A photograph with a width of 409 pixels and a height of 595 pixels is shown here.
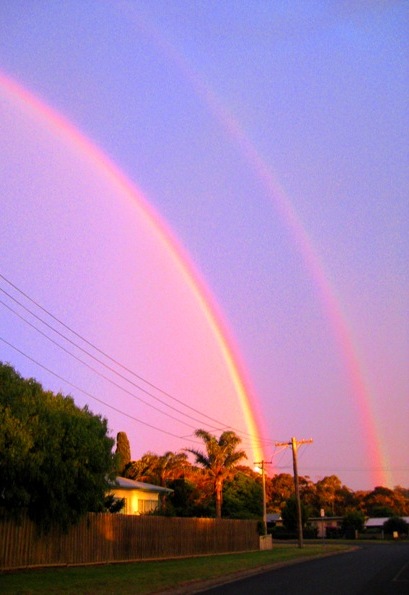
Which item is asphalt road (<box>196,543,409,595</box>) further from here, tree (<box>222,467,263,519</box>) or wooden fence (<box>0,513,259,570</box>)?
tree (<box>222,467,263,519</box>)

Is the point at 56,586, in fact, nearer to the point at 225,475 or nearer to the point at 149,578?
the point at 149,578

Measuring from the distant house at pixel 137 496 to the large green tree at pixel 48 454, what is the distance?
2188cm

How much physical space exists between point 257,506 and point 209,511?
1904 centimetres

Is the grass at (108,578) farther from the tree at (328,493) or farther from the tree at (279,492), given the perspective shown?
the tree at (328,493)

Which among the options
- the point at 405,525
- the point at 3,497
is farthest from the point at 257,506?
the point at 3,497

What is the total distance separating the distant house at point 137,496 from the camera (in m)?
49.1

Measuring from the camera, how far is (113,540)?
102 ft

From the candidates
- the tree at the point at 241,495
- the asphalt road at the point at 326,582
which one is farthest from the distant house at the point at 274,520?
the asphalt road at the point at 326,582

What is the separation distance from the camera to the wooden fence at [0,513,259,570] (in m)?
24.6

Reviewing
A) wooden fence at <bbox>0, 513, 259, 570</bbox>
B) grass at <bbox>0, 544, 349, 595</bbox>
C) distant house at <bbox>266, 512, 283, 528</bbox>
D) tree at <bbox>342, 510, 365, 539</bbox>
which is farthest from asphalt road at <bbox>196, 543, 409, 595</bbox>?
distant house at <bbox>266, 512, 283, 528</bbox>

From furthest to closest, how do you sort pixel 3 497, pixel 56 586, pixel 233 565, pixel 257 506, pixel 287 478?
pixel 287 478 < pixel 257 506 < pixel 233 565 < pixel 3 497 < pixel 56 586

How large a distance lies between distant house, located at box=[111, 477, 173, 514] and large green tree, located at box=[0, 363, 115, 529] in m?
21.9

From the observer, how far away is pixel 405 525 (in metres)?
99.8

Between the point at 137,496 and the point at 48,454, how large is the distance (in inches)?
1149
